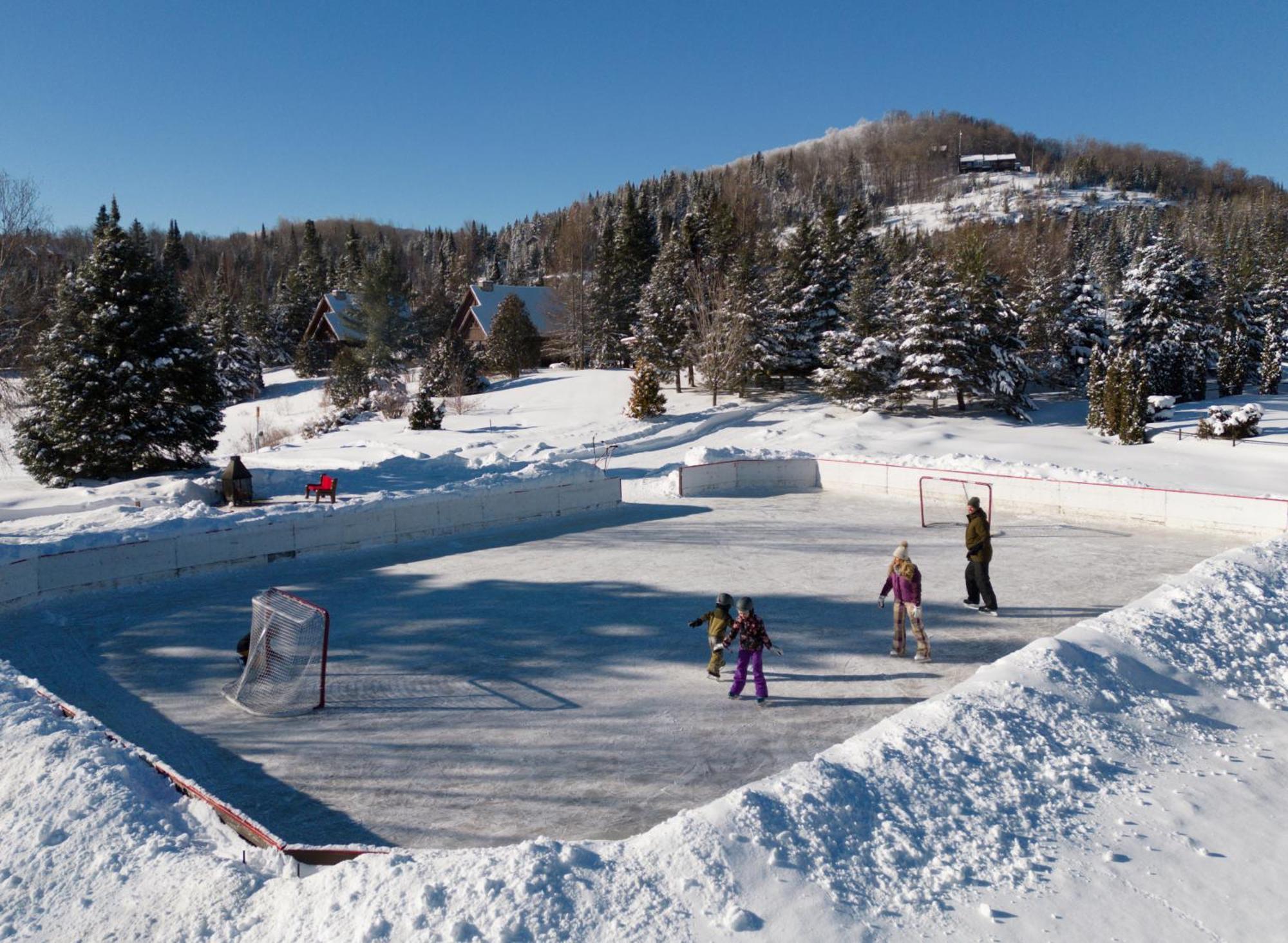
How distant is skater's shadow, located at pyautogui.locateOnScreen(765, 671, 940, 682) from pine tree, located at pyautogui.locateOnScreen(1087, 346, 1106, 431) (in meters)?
28.9

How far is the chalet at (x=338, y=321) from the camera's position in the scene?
56031mm

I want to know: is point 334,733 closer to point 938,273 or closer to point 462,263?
point 938,273

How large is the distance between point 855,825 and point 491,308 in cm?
6063

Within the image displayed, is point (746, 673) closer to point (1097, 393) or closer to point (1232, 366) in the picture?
point (1097, 393)

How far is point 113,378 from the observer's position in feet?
84.2

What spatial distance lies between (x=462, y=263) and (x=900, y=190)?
12159 cm

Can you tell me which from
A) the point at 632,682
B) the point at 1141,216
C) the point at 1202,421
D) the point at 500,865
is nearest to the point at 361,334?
the point at 1202,421

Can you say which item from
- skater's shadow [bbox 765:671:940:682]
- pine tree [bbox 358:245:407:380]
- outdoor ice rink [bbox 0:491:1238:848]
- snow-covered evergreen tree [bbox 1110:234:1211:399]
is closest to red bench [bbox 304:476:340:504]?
outdoor ice rink [bbox 0:491:1238:848]

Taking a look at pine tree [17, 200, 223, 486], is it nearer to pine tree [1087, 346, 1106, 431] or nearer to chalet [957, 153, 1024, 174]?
pine tree [1087, 346, 1106, 431]

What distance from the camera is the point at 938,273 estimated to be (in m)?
38.2

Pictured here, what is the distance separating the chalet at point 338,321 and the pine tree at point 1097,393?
40.8 meters

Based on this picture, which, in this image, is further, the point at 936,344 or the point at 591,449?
the point at 936,344

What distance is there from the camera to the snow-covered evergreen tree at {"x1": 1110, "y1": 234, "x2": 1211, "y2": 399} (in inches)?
1731

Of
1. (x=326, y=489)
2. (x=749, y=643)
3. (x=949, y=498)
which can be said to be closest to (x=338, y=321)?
(x=326, y=489)
